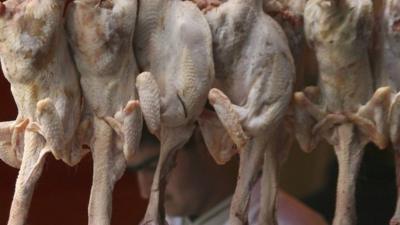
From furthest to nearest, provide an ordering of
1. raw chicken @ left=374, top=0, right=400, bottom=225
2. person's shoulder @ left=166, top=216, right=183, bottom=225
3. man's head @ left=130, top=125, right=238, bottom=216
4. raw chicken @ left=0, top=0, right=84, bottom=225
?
1. person's shoulder @ left=166, top=216, right=183, bottom=225
2. man's head @ left=130, top=125, right=238, bottom=216
3. raw chicken @ left=374, top=0, right=400, bottom=225
4. raw chicken @ left=0, top=0, right=84, bottom=225

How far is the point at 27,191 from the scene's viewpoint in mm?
1554

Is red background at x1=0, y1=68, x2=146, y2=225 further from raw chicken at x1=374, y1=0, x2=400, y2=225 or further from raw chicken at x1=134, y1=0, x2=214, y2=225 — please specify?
raw chicken at x1=374, y1=0, x2=400, y2=225

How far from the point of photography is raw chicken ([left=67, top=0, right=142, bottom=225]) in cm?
155

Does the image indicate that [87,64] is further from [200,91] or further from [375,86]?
[375,86]

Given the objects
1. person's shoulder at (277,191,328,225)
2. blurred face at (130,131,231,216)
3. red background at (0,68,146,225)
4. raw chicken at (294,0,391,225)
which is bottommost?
red background at (0,68,146,225)

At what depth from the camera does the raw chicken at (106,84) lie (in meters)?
1.55

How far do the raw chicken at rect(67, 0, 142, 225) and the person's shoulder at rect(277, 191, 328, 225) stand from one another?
75 centimetres

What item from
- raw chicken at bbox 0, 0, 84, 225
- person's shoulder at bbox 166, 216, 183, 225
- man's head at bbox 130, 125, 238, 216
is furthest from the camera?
person's shoulder at bbox 166, 216, 183, 225

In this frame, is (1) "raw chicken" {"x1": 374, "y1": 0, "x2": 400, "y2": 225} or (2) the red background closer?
(1) "raw chicken" {"x1": 374, "y1": 0, "x2": 400, "y2": 225}

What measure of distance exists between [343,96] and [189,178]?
75 centimetres

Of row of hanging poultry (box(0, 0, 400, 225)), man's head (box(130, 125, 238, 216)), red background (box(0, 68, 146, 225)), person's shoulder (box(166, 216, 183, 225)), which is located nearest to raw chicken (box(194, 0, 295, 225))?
row of hanging poultry (box(0, 0, 400, 225))

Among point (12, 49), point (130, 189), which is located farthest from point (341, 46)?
point (130, 189)

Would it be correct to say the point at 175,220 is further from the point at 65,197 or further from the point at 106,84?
the point at 106,84

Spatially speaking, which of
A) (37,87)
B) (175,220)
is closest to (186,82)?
(37,87)
